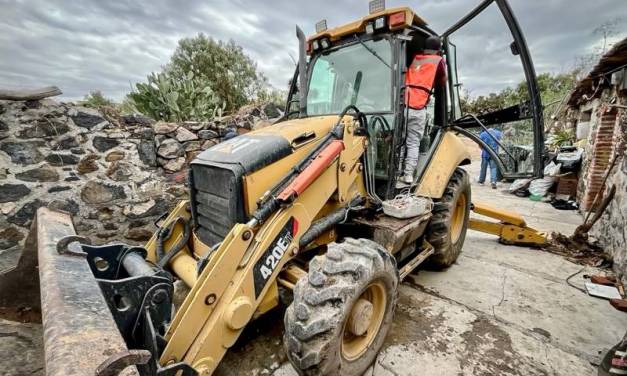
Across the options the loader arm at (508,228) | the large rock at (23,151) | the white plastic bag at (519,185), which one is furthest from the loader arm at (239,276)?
the white plastic bag at (519,185)

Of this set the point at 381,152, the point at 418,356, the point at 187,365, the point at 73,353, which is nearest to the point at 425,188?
the point at 381,152

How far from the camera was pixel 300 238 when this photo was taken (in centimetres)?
213

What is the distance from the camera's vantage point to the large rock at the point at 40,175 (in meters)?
3.27

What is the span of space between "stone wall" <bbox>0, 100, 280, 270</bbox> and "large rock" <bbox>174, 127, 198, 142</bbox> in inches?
0.5

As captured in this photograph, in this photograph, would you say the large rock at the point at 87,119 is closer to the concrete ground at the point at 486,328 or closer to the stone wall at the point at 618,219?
the concrete ground at the point at 486,328

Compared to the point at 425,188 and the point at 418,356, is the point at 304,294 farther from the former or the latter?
the point at 425,188

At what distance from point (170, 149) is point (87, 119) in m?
0.92

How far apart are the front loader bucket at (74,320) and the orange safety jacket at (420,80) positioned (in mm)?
2626

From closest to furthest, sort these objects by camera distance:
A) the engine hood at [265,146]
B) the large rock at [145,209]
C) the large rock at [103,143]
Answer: the engine hood at [265,146]
the large rock at [103,143]
the large rock at [145,209]

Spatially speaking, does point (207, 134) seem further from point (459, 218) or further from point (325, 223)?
point (459, 218)

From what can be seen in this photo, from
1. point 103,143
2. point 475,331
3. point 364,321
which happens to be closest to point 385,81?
point 364,321

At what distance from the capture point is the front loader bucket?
938 mm

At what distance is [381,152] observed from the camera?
9.86ft

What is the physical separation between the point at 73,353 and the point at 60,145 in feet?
11.1
